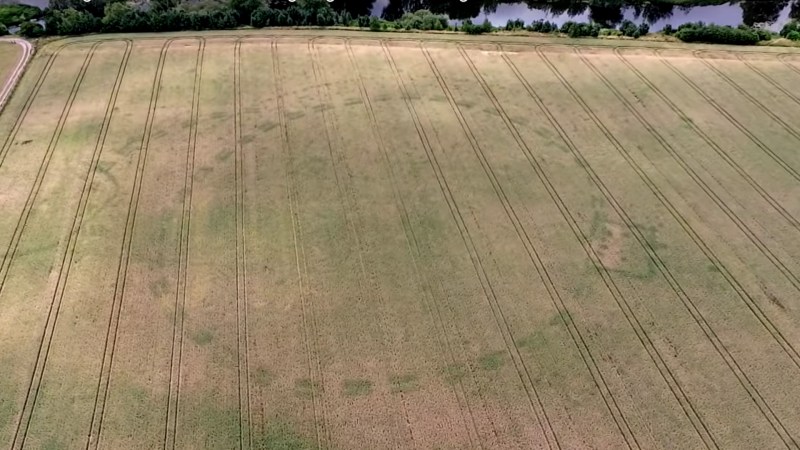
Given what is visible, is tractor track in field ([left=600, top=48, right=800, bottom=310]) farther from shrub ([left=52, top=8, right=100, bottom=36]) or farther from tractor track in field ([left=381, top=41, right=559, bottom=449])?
shrub ([left=52, top=8, right=100, bottom=36])

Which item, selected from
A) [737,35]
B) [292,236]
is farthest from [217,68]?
[737,35]

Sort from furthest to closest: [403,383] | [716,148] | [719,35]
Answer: [719,35]
[716,148]
[403,383]

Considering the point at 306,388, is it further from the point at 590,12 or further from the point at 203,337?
the point at 590,12

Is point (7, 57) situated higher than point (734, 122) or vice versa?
point (734, 122)

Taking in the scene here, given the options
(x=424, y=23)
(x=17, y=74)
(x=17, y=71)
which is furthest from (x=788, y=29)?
(x=17, y=71)

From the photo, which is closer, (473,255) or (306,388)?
(306,388)

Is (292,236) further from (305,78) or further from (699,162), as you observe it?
(699,162)

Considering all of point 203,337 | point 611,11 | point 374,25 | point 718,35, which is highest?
point 718,35

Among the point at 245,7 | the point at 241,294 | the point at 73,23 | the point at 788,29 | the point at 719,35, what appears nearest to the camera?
the point at 241,294
